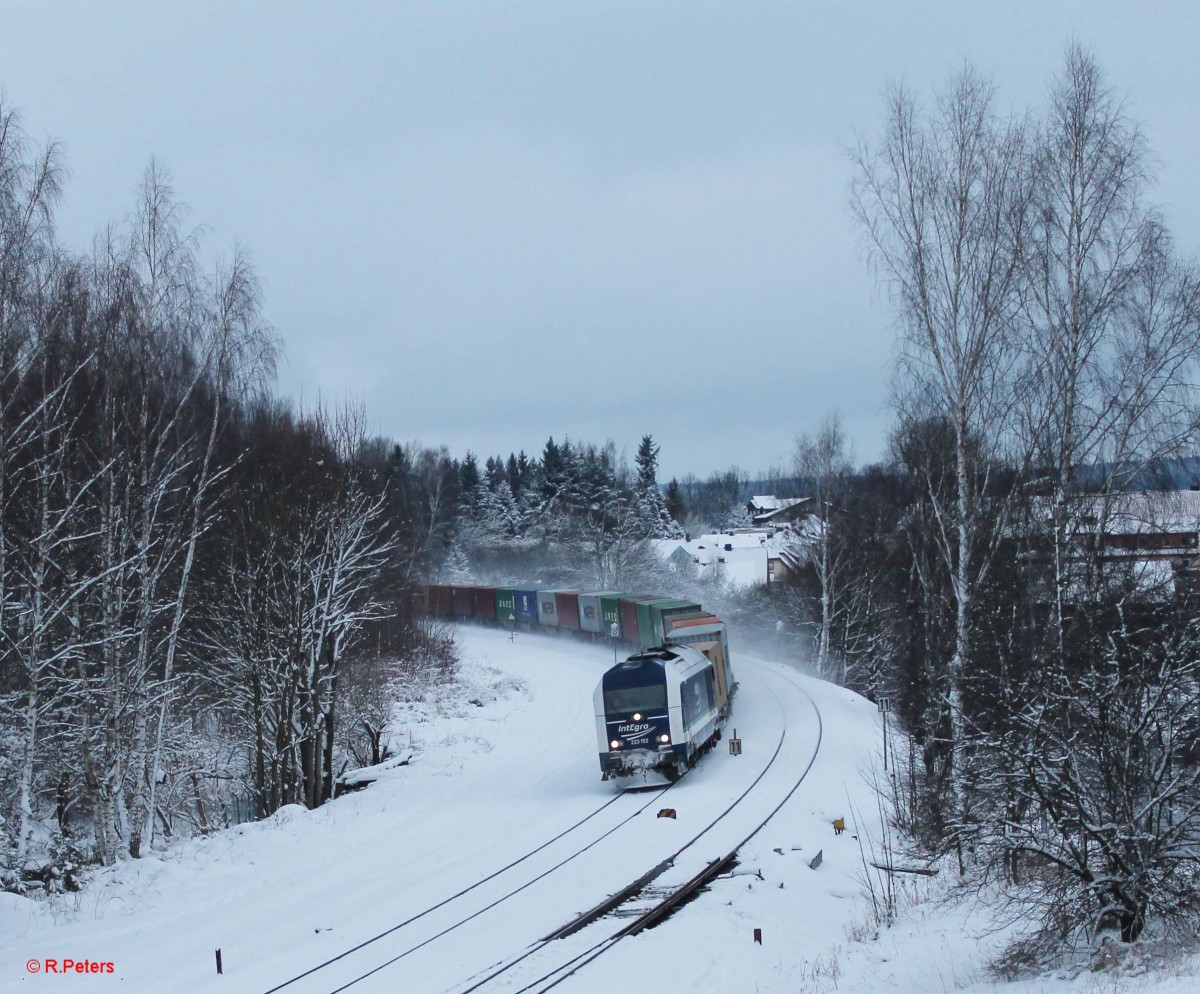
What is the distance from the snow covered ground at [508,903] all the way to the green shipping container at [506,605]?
122 feet

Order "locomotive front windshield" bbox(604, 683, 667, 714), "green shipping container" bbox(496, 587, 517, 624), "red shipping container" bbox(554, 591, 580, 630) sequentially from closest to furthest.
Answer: "locomotive front windshield" bbox(604, 683, 667, 714) → "red shipping container" bbox(554, 591, 580, 630) → "green shipping container" bbox(496, 587, 517, 624)

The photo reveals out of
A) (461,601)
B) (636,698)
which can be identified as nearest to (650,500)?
(461,601)

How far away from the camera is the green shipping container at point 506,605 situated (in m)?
61.1

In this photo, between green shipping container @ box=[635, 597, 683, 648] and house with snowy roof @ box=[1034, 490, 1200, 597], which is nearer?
house with snowy roof @ box=[1034, 490, 1200, 597]

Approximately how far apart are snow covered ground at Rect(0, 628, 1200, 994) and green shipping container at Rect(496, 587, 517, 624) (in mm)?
37166

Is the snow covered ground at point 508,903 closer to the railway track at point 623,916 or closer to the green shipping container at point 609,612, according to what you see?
the railway track at point 623,916

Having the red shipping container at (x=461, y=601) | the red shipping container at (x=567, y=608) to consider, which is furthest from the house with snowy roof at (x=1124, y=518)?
the red shipping container at (x=461, y=601)

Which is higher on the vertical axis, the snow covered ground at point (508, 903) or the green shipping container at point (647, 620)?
the green shipping container at point (647, 620)

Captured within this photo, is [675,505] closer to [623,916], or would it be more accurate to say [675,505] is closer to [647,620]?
[647,620]

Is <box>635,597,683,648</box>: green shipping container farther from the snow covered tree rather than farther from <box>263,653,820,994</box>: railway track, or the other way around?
the snow covered tree

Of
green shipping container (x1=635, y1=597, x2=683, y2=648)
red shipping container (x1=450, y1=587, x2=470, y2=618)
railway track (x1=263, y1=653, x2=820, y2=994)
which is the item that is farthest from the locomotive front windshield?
red shipping container (x1=450, y1=587, x2=470, y2=618)

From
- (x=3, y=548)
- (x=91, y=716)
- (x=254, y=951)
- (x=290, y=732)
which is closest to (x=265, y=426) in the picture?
(x=290, y=732)

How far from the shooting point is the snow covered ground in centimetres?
1055

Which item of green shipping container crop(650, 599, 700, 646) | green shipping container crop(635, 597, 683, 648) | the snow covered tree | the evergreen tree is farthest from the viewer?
the evergreen tree
